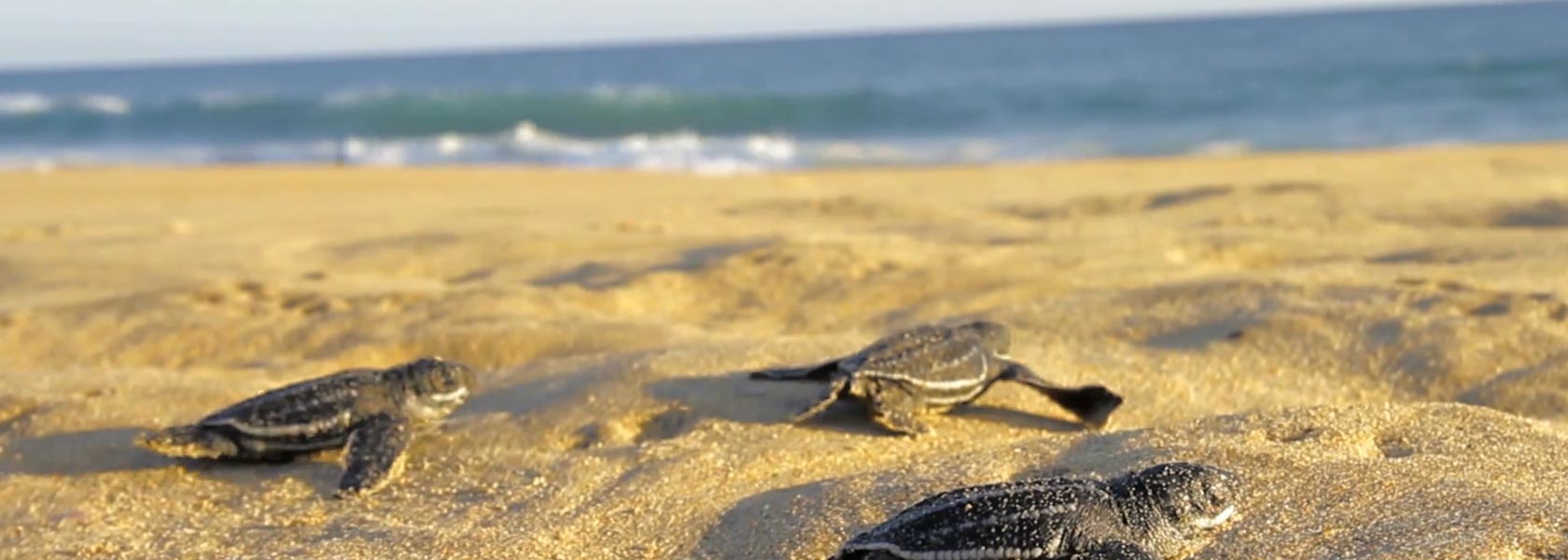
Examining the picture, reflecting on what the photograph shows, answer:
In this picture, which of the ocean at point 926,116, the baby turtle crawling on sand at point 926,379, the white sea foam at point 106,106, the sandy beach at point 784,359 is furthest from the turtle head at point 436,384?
the white sea foam at point 106,106

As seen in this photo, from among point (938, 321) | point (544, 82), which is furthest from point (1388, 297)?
point (544, 82)

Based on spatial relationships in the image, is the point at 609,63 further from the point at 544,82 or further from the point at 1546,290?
the point at 1546,290

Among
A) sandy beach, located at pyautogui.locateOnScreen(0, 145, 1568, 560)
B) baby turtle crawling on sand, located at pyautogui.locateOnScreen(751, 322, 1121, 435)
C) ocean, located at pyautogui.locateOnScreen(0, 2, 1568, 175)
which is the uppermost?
baby turtle crawling on sand, located at pyautogui.locateOnScreen(751, 322, 1121, 435)

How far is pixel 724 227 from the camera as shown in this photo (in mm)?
8094

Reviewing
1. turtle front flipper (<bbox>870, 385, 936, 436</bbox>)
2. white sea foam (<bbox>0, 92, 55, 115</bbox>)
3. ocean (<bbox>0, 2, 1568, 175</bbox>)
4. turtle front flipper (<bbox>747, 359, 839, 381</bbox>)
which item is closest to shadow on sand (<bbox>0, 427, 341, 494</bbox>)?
turtle front flipper (<bbox>747, 359, 839, 381</bbox>)

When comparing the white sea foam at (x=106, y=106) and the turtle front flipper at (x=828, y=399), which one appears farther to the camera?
the white sea foam at (x=106, y=106)

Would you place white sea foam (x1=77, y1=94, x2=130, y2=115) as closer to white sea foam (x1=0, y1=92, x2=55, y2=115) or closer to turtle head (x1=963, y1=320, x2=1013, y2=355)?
white sea foam (x1=0, y1=92, x2=55, y2=115)

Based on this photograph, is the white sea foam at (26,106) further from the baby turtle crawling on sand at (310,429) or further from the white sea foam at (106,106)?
the baby turtle crawling on sand at (310,429)

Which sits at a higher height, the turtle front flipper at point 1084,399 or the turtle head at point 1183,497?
the turtle head at point 1183,497

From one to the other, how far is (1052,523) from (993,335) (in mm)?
1550

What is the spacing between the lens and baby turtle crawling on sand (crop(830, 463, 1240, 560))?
2557 mm

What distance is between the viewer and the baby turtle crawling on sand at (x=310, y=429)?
362 cm

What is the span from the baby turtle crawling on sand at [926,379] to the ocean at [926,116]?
36.6 ft

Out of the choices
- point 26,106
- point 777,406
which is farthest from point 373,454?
point 26,106
